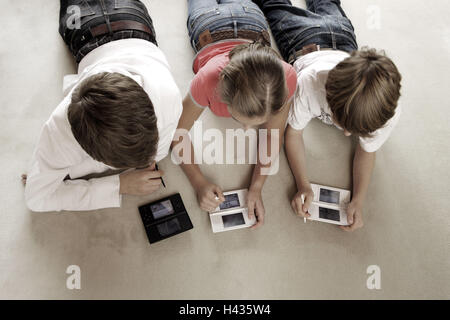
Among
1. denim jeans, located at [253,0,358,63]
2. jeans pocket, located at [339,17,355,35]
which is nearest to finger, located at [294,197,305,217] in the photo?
denim jeans, located at [253,0,358,63]

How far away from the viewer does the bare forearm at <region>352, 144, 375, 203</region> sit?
4.42ft

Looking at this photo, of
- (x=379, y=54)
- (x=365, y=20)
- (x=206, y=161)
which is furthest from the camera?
(x=365, y=20)

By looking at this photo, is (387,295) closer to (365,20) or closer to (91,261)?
(91,261)

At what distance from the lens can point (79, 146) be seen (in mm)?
1033

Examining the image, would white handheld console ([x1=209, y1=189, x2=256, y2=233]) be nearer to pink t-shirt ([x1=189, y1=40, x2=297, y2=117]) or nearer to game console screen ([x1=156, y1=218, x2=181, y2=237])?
game console screen ([x1=156, y1=218, x2=181, y2=237])

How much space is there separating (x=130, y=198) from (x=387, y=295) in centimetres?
111

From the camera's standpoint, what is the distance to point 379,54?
0.93m

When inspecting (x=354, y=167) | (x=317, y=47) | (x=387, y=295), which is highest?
(x=317, y=47)

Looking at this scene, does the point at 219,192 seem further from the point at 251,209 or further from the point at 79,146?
the point at 79,146

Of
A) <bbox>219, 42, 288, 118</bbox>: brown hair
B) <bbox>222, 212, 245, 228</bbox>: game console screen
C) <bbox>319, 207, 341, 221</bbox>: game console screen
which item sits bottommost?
<bbox>319, 207, 341, 221</bbox>: game console screen

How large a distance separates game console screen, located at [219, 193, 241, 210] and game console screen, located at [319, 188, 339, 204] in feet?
1.18

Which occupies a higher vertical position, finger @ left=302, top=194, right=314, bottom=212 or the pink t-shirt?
the pink t-shirt
